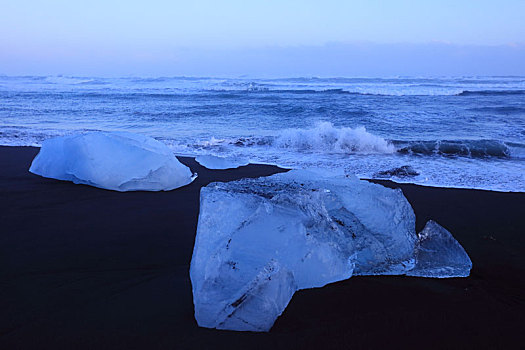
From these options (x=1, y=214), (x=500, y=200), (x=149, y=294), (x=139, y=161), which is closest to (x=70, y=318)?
(x=149, y=294)

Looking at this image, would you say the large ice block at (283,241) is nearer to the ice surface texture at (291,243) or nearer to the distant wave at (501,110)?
the ice surface texture at (291,243)

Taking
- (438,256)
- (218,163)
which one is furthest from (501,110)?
(438,256)

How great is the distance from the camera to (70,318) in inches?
73.6

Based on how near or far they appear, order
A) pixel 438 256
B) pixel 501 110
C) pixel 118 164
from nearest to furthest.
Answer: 1. pixel 438 256
2. pixel 118 164
3. pixel 501 110

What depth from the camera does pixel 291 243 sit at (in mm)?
2059

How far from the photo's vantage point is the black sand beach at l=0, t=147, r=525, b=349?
5.71 feet

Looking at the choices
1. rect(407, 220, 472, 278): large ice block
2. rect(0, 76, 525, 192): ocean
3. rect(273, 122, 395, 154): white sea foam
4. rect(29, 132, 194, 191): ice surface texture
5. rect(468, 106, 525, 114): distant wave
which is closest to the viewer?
rect(407, 220, 472, 278): large ice block

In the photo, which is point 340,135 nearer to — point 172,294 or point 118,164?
point 118,164

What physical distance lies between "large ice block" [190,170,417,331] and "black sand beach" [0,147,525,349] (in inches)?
3.6

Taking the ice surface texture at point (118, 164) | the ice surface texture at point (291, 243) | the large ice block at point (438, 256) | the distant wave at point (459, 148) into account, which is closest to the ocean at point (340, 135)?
the distant wave at point (459, 148)

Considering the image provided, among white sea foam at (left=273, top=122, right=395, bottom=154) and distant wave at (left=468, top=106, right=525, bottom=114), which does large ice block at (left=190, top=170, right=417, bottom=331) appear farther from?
distant wave at (left=468, top=106, right=525, bottom=114)

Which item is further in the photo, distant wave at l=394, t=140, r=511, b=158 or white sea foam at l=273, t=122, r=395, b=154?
white sea foam at l=273, t=122, r=395, b=154

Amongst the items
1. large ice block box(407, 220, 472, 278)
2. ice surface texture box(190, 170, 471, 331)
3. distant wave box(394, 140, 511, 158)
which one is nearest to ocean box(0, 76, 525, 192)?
distant wave box(394, 140, 511, 158)

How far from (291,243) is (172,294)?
671 mm
